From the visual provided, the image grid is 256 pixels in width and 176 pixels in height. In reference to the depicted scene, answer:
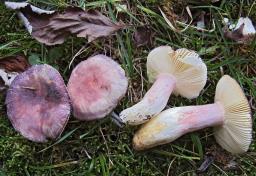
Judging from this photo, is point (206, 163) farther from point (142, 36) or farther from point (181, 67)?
point (142, 36)

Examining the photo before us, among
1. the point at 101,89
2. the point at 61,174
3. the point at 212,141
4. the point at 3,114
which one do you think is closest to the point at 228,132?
the point at 212,141

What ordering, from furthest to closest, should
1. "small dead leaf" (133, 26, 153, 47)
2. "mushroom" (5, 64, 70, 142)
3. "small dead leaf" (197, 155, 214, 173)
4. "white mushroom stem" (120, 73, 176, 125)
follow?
1. "small dead leaf" (133, 26, 153, 47)
2. "small dead leaf" (197, 155, 214, 173)
3. "white mushroom stem" (120, 73, 176, 125)
4. "mushroom" (5, 64, 70, 142)

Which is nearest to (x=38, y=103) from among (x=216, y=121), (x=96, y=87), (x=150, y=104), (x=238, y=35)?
(x=96, y=87)

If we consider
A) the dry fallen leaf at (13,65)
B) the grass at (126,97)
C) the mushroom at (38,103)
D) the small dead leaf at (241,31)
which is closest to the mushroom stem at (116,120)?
the grass at (126,97)

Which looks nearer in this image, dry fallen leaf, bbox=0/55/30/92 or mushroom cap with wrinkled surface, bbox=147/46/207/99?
mushroom cap with wrinkled surface, bbox=147/46/207/99

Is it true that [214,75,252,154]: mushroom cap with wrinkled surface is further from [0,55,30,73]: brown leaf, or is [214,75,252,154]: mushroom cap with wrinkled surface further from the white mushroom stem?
[0,55,30,73]: brown leaf

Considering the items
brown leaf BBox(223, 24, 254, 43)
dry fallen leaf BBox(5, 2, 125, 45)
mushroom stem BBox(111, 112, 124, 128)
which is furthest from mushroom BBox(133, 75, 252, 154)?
dry fallen leaf BBox(5, 2, 125, 45)

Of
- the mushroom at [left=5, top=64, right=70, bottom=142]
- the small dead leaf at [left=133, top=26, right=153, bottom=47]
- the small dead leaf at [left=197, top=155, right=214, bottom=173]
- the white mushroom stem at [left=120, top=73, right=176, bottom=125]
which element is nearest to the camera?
the mushroom at [left=5, top=64, right=70, bottom=142]
